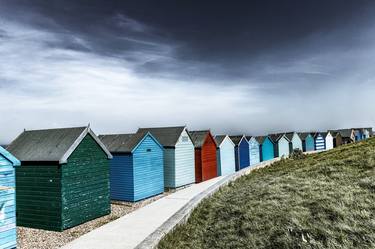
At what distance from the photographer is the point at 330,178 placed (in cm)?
1338

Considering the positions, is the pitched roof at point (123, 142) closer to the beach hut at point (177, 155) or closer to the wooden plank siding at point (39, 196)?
the beach hut at point (177, 155)

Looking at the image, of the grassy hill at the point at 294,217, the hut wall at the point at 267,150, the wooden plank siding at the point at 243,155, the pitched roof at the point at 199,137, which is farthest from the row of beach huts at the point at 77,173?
the hut wall at the point at 267,150

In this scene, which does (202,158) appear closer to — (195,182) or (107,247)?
(195,182)

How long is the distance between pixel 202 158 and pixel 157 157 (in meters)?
5.62

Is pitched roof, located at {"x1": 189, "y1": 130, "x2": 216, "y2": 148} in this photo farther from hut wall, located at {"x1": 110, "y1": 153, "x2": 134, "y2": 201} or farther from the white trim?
the white trim

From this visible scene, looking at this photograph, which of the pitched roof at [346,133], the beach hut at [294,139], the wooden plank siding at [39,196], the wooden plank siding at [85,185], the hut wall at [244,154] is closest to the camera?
the wooden plank siding at [39,196]

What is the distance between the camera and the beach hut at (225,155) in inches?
1144

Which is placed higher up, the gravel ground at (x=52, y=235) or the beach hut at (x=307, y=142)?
the beach hut at (x=307, y=142)

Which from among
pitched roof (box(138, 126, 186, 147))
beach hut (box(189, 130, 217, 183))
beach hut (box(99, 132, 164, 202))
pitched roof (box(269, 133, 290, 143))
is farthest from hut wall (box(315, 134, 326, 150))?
beach hut (box(99, 132, 164, 202))

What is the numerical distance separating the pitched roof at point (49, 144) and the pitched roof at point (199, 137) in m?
10.7

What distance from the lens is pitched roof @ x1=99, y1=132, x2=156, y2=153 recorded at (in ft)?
61.6

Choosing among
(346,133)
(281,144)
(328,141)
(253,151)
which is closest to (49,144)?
(253,151)

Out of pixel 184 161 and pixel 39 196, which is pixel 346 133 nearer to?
pixel 184 161

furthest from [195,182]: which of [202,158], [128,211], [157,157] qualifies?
[128,211]
